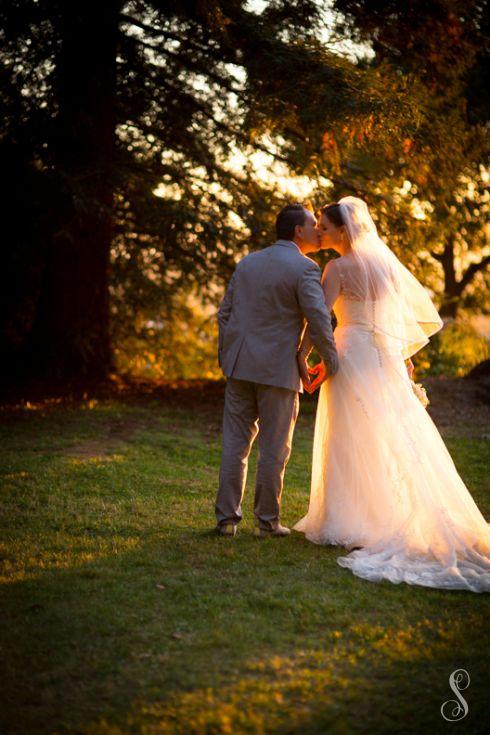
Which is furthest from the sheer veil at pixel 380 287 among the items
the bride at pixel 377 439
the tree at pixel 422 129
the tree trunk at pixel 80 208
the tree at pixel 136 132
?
the tree trunk at pixel 80 208

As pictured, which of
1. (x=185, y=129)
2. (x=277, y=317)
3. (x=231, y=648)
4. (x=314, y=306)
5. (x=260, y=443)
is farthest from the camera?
(x=185, y=129)

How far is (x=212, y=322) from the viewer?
13.4 meters

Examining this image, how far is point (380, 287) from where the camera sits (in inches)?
202

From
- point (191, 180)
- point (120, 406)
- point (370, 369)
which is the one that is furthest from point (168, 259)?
point (370, 369)

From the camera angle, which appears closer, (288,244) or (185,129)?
(288,244)

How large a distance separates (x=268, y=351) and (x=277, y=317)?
0.23m

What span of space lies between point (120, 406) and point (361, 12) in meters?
5.74

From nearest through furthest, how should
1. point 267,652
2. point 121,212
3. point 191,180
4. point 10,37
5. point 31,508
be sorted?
1. point 267,652
2. point 31,508
3. point 10,37
4. point 191,180
5. point 121,212

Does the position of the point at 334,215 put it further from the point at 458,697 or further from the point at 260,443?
the point at 458,697

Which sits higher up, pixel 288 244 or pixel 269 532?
pixel 288 244

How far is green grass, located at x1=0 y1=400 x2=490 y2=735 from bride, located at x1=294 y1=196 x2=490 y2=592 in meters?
0.31

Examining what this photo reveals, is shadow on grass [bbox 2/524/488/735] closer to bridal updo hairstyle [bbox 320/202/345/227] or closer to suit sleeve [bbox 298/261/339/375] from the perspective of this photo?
suit sleeve [bbox 298/261/339/375]

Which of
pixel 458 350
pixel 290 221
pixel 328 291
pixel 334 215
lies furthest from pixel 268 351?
pixel 458 350

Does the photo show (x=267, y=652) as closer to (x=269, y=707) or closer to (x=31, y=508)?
(x=269, y=707)
